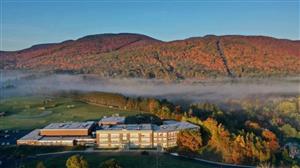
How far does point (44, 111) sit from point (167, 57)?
1563 inches

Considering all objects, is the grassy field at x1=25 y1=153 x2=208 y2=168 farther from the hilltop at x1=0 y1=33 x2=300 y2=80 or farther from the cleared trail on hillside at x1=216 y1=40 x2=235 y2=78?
the cleared trail on hillside at x1=216 y1=40 x2=235 y2=78

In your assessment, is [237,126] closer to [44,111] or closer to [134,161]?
[134,161]

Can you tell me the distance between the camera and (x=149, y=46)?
98.8 m

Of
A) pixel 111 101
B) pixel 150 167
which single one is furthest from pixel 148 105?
pixel 150 167

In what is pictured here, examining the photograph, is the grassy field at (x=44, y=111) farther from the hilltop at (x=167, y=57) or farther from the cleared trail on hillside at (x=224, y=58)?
the cleared trail on hillside at (x=224, y=58)

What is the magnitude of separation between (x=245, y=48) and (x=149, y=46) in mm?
22110

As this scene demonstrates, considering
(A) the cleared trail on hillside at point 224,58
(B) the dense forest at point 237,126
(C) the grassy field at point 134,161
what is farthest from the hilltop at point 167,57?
(C) the grassy field at point 134,161

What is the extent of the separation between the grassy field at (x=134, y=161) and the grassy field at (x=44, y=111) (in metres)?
15.0

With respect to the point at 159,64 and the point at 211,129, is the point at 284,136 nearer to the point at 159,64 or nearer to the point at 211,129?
the point at 211,129

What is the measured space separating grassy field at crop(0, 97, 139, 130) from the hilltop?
2481cm

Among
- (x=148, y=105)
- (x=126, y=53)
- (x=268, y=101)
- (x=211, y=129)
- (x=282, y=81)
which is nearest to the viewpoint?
(x=211, y=129)

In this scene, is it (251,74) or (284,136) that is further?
(251,74)

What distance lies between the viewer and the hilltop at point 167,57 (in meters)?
80.0

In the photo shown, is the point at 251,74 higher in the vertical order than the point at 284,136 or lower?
higher
